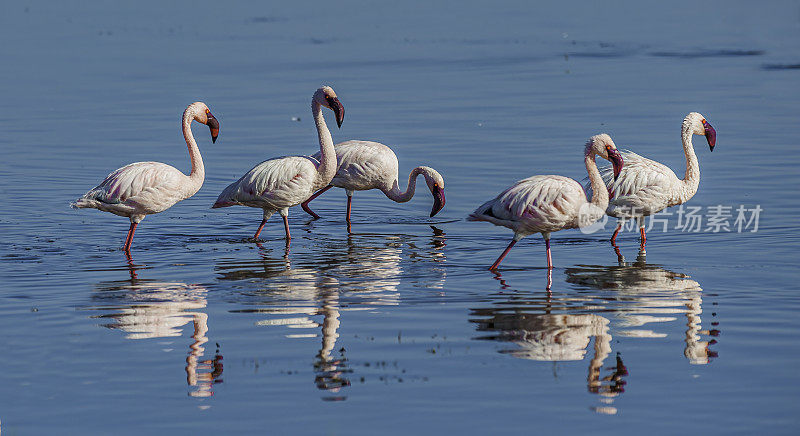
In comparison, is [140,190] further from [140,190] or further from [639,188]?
[639,188]

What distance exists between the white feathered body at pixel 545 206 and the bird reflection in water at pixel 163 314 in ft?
9.59

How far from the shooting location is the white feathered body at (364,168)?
13.8 m

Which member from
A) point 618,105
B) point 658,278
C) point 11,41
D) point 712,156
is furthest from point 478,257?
point 11,41

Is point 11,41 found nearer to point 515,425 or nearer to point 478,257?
point 478,257

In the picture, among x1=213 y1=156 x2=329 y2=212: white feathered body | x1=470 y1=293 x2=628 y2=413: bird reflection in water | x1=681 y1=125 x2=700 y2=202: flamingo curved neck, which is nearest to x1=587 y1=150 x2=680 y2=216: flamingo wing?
x1=681 y1=125 x2=700 y2=202: flamingo curved neck

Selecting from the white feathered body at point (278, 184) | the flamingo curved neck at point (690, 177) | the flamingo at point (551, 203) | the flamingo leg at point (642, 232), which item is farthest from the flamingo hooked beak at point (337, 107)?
the flamingo curved neck at point (690, 177)

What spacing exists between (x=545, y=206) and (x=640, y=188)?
1941 millimetres

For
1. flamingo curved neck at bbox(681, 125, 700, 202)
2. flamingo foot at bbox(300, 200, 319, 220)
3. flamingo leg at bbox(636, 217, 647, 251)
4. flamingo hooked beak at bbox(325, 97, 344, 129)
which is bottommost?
flamingo leg at bbox(636, 217, 647, 251)

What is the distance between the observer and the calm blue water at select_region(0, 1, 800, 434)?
714cm

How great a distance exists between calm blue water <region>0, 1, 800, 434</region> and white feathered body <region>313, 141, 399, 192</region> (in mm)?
463

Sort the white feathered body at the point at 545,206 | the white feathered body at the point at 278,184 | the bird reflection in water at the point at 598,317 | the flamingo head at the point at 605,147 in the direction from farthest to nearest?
the white feathered body at the point at 278,184 < the flamingo head at the point at 605,147 < the white feathered body at the point at 545,206 < the bird reflection in water at the point at 598,317

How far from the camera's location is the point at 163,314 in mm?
9148

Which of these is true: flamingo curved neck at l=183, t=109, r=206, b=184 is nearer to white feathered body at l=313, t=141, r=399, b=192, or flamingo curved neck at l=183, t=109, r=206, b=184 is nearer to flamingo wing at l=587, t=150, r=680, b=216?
white feathered body at l=313, t=141, r=399, b=192

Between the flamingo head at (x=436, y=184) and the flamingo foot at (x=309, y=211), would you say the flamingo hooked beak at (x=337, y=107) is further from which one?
the flamingo foot at (x=309, y=211)
